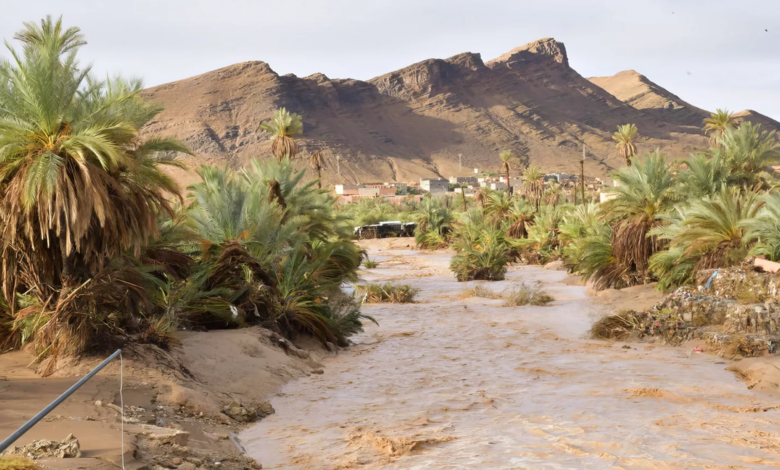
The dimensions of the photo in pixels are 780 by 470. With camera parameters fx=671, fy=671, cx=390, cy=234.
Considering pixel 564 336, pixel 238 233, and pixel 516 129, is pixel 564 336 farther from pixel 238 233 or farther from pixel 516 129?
pixel 516 129

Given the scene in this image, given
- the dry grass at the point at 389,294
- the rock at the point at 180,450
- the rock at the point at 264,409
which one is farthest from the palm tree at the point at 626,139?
the rock at the point at 180,450

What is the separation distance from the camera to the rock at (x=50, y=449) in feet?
13.4

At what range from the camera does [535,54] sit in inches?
6895

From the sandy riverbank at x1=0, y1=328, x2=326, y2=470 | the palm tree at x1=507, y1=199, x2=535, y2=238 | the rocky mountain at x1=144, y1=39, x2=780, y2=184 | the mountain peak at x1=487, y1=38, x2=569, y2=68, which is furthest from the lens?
the mountain peak at x1=487, y1=38, x2=569, y2=68

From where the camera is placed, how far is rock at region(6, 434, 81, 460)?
13.4 feet

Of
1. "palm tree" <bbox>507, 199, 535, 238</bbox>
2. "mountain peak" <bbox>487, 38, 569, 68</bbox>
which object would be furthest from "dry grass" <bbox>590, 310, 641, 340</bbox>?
"mountain peak" <bbox>487, 38, 569, 68</bbox>

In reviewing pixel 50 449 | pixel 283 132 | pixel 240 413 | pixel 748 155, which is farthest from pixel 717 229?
pixel 283 132

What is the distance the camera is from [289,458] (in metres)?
5.50

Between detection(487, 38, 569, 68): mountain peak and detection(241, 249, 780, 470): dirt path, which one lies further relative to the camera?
detection(487, 38, 569, 68): mountain peak

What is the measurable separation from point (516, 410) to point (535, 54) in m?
179

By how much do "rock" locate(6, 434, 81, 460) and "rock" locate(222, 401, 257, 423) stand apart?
7.69 feet

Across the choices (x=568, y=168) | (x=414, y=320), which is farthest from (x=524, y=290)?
(x=568, y=168)

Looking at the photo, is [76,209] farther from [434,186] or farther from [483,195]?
[434,186]

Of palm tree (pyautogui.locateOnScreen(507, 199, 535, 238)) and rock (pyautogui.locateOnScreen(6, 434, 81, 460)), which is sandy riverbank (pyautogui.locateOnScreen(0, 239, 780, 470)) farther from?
palm tree (pyautogui.locateOnScreen(507, 199, 535, 238))
